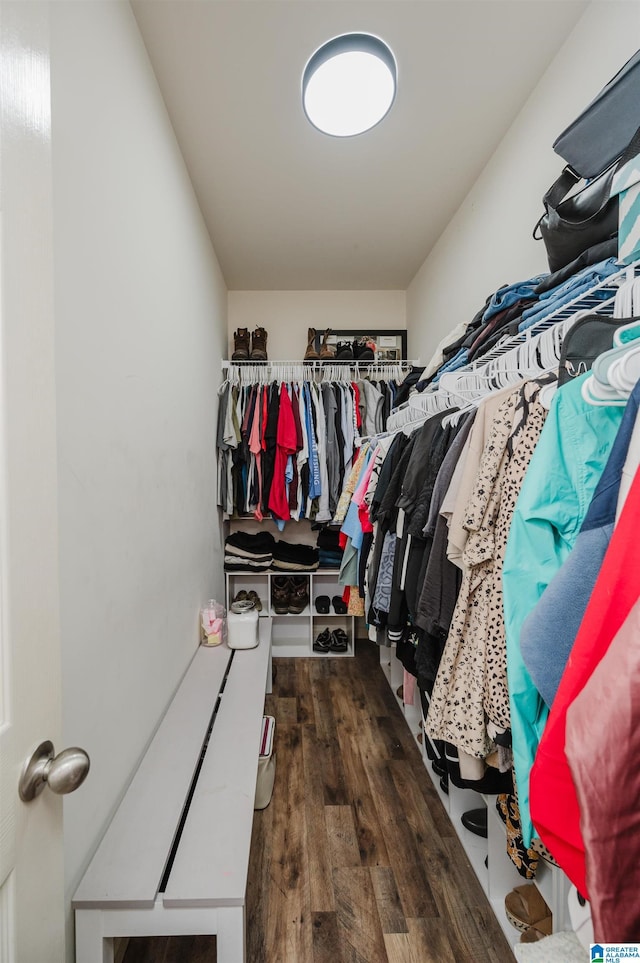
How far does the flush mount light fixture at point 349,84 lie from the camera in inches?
61.3

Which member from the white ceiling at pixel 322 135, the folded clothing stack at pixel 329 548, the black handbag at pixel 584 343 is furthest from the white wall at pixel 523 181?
the folded clothing stack at pixel 329 548

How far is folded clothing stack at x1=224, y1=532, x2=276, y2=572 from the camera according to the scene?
10.5 feet

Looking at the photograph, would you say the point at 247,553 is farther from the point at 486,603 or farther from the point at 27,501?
the point at 27,501

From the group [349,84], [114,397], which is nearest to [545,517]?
[114,397]

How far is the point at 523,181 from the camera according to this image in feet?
5.87

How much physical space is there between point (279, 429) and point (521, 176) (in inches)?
73.5

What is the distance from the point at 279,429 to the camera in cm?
297

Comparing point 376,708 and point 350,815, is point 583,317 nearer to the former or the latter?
point 350,815

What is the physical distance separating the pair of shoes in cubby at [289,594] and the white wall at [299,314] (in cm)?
181

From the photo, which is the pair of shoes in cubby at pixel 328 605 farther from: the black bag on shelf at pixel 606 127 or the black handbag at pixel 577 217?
the black bag on shelf at pixel 606 127

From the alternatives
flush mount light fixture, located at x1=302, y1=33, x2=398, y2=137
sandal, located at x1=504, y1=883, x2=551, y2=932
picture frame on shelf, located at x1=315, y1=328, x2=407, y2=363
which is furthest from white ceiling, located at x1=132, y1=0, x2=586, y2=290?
sandal, located at x1=504, y1=883, x2=551, y2=932

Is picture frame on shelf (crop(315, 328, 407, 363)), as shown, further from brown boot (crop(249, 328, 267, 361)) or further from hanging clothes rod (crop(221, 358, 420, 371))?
brown boot (crop(249, 328, 267, 361))

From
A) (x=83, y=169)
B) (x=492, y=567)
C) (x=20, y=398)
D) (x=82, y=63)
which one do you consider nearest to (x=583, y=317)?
(x=492, y=567)

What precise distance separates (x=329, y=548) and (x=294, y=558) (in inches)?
11.4
